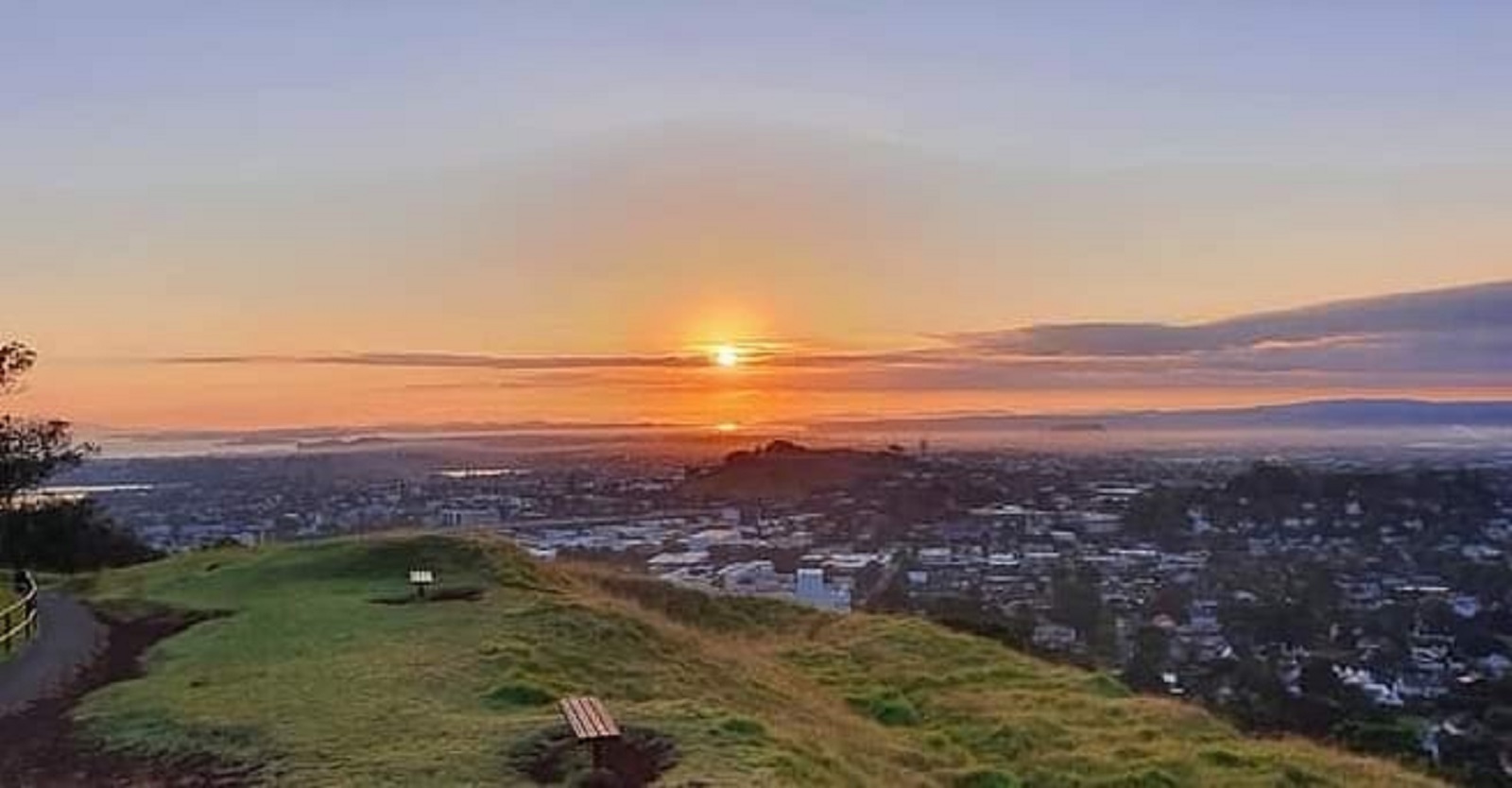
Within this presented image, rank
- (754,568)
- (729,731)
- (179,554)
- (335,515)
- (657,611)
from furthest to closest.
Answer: (335,515) → (754,568) → (179,554) → (657,611) → (729,731)

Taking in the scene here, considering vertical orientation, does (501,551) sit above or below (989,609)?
above

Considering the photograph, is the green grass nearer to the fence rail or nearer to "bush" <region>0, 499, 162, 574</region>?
the fence rail

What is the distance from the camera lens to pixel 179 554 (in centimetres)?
3616

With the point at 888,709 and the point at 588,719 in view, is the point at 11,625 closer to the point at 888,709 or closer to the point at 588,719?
the point at 888,709

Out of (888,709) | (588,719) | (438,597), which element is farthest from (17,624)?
(588,719)

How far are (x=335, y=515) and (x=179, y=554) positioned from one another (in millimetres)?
21855

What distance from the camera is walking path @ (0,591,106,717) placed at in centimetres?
1850

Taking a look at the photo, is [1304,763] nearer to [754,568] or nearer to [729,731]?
[729,731]

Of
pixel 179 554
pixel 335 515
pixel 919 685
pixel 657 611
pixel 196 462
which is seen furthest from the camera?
pixel 196 462

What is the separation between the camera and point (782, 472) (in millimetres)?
73125

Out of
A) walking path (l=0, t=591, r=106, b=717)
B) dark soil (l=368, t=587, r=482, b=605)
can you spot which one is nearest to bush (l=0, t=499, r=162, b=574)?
walking path (l=0, t=591, r=106, b=717)

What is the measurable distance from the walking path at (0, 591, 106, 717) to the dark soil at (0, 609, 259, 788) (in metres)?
0.29

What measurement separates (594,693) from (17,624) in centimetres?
1099

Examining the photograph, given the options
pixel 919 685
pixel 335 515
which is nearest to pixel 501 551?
pixel 919 685
